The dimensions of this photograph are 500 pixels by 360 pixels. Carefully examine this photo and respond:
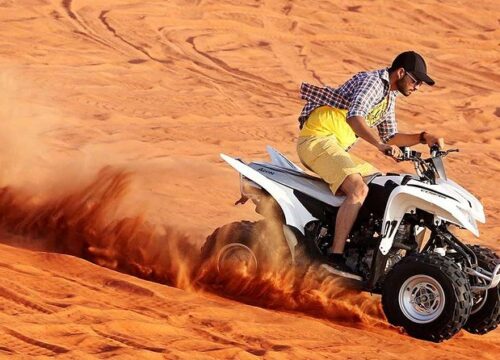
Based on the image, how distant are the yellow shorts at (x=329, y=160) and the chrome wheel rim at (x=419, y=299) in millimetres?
859

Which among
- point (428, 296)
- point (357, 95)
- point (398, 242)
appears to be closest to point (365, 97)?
point (357, 95)

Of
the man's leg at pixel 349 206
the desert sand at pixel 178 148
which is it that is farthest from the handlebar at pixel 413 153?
the desert sand at pixel 178 148

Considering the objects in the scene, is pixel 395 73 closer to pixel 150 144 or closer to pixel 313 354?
pixel 313 354

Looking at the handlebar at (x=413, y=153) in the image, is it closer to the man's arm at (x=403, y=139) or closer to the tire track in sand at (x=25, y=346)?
the man's arm at (x=403, y=139)

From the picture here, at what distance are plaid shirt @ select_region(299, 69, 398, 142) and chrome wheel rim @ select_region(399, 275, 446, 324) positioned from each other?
1188 millimetres

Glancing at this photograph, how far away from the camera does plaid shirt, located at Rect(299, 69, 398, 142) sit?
7586 millimetres

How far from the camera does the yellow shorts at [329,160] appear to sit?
25.0 ft

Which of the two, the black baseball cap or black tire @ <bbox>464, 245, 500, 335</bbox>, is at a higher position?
the black baseball cap

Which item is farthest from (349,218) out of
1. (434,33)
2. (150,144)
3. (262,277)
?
(434,33)

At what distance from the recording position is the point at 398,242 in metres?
7.56

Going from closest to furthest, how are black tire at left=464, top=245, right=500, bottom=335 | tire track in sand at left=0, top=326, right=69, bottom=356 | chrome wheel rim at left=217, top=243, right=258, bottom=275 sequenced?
tire track in sand at left=0, top=326, right=69, bottom=356 → black tire at left=464, top=245, right=500, bottom=335 → chrome wheel rim at left=217, top=243, right=258, bottom=275

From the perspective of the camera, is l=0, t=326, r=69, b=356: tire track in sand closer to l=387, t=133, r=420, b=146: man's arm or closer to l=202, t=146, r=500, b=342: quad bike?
l=202, t=146, r=500, b=342: quad bike

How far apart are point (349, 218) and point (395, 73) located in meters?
1.04

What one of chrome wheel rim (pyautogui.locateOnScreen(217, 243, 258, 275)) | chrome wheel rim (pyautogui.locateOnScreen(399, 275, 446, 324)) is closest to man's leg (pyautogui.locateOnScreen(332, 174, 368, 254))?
chrome wheel rim (pyautogui.locateOnScreen(399, 275, 446, 324))
